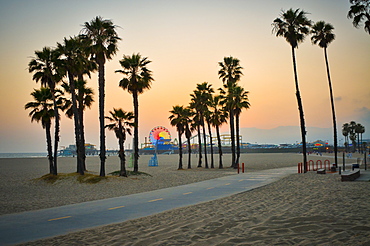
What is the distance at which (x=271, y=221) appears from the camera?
9.47 m

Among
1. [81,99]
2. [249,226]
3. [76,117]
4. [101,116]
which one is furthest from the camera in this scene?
[81,99]

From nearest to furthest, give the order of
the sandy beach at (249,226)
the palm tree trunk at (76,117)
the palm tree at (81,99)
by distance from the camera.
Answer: the sandy beach at (249,226)
the palm tree trunk at (76,117)
the palm tree at (81,99)

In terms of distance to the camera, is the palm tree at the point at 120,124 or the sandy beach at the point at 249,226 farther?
the palm tree at the point at 120,124

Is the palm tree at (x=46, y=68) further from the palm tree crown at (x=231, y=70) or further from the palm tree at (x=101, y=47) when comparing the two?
the palm tree crown at (x=231, y=70)

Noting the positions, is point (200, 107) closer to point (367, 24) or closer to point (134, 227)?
point (367, 24)

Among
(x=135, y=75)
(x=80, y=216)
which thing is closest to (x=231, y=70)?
(x=135, y=75)

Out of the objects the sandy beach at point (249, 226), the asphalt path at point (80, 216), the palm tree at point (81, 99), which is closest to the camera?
the sandy beach at point (249, 226)

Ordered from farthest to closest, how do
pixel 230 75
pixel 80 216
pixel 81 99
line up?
pixel 230 75 < pixel 81 99 < pixel 80 216

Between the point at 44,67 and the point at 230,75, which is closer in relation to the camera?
the point at 44,67

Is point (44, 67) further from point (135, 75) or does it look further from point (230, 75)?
point (230, 75)

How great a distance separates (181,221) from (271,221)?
252 cm

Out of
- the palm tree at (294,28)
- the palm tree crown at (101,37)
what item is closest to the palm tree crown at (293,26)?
the palm tree at (294,28)

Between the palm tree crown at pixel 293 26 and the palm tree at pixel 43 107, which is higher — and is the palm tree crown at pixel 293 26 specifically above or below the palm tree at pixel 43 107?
above

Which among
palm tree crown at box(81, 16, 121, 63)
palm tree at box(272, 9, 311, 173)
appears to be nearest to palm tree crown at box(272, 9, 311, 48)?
palm tree at box(272, 9, 311, 173)
